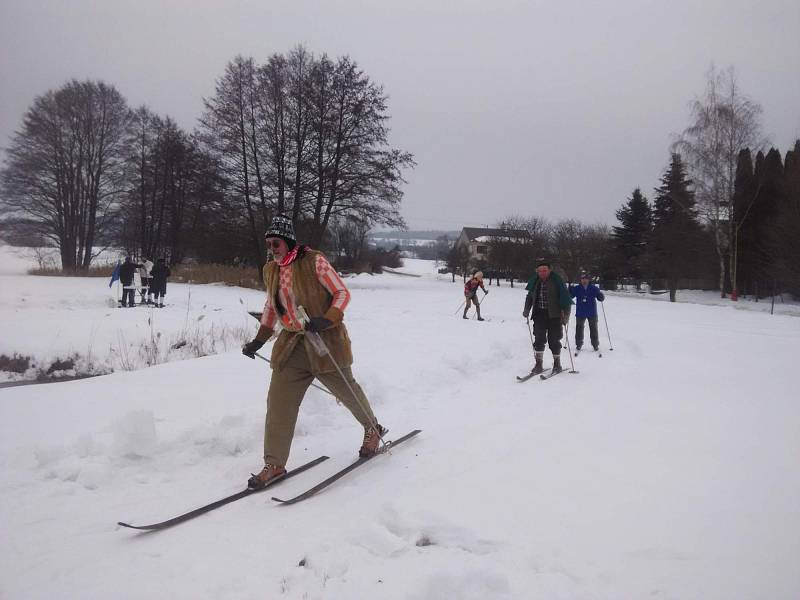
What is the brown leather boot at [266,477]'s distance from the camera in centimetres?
369

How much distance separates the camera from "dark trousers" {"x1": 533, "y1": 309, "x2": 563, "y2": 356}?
8555mm

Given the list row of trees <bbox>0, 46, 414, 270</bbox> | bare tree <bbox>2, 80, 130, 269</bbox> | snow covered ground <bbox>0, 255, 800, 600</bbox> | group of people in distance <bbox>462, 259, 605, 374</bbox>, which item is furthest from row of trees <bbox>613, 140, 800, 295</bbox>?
bare tree <bbox>2, 80, 130, 269</bbox>

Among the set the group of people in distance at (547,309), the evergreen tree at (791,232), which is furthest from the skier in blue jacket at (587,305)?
the evergreen tree at (791,232)

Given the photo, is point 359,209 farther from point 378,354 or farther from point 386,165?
point 378,354

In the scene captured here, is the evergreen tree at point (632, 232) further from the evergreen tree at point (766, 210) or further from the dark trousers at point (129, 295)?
the dark trousers at point (129, 295)

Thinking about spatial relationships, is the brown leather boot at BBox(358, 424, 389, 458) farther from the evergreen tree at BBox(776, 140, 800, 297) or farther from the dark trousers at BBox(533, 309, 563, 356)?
the evergreen tree at BBox(776, 140, 800, 297)

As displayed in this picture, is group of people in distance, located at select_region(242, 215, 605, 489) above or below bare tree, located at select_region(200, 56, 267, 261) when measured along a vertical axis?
below

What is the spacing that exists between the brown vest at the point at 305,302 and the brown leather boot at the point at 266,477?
2.51 ft

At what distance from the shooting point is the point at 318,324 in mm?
3752

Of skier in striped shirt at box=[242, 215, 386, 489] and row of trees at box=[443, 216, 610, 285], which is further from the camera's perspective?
row of trees at box=[443, 216, 610, 285]

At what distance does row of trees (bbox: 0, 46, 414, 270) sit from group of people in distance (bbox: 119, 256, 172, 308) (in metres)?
11.2

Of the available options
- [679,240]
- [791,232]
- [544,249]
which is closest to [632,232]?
[544,249]

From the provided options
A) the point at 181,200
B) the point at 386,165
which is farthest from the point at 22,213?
the point at 386,165

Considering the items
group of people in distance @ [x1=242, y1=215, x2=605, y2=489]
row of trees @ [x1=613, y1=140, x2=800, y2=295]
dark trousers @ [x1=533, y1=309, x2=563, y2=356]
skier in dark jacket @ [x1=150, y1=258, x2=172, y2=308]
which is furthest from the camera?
row of trees @ [x1=613, y1=140, x2=800, y2=295]
